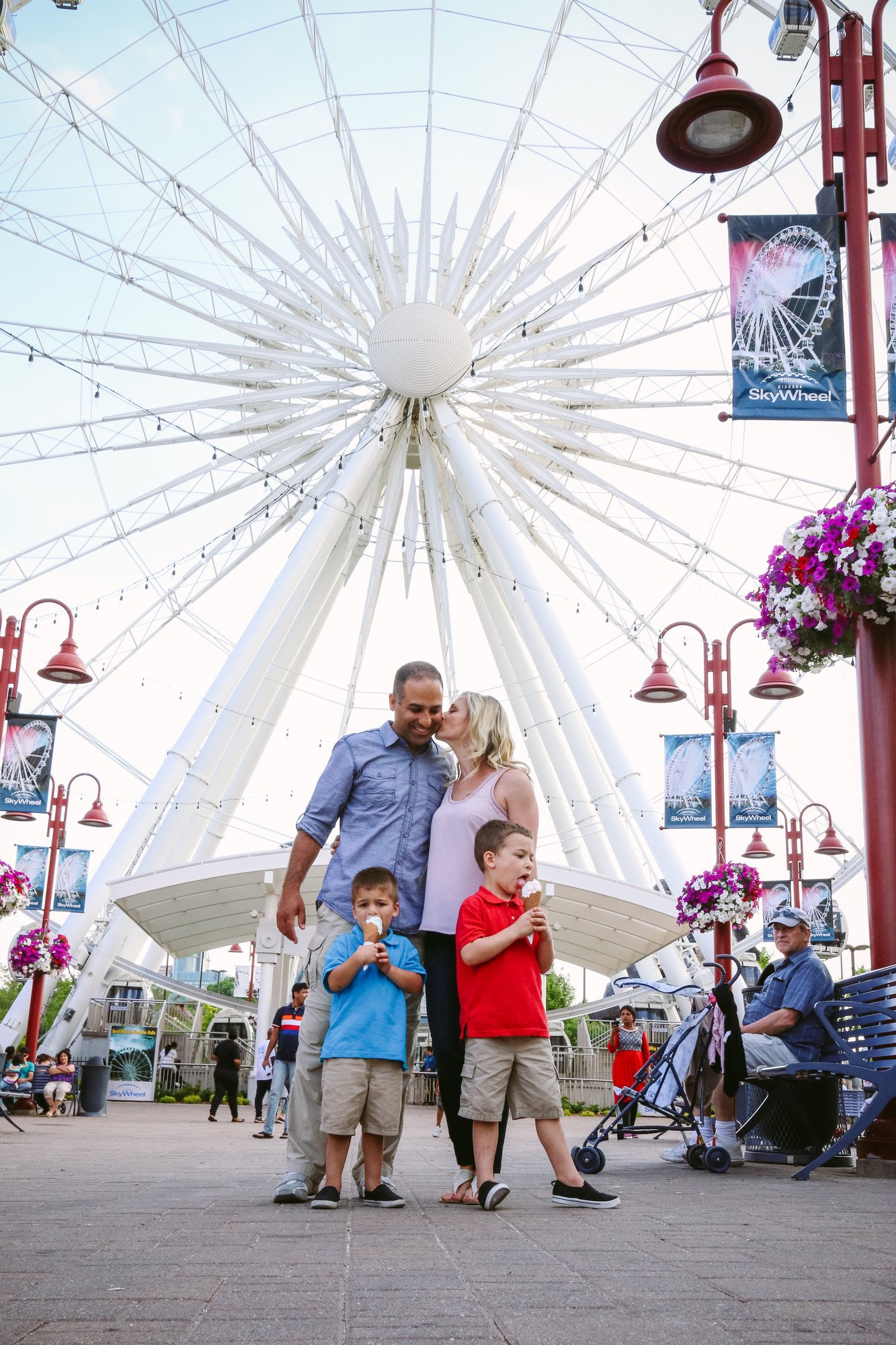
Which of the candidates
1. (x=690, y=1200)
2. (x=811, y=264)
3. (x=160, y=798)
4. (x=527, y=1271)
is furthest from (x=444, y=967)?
(x=160, y=798)

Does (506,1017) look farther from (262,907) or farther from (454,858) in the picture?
(262,907)

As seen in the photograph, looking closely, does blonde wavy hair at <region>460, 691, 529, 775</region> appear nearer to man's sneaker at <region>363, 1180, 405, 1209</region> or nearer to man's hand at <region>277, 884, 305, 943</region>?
man's hand at <region>277, 884, 305, 943</region>

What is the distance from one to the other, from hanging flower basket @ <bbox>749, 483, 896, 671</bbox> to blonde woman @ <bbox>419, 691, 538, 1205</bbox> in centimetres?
257

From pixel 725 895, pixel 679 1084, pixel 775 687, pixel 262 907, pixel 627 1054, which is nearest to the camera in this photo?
pixel 679 1084

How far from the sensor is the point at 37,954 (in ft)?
68.4

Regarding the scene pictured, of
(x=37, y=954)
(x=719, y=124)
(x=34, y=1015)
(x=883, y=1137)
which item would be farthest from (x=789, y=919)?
(x=34, y=1015)

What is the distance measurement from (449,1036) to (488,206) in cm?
2212

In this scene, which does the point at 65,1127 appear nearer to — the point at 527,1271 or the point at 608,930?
the point at 527,1271

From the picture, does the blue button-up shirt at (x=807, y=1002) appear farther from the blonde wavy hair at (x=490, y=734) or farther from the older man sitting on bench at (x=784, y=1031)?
the blonde wavy hair at (x=490, y=734)

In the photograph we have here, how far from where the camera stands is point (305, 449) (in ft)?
83.8

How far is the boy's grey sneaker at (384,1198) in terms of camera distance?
4.54 meters

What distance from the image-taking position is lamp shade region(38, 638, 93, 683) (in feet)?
60.6

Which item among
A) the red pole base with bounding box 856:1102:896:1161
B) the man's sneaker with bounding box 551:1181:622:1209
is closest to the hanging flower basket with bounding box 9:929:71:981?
the red pole base with bounding box 856:1102:896:1161

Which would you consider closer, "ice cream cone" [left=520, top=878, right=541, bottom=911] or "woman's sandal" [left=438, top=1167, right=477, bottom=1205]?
"ice cream cone" [left=520, top=878, right=541, bottom=911]
